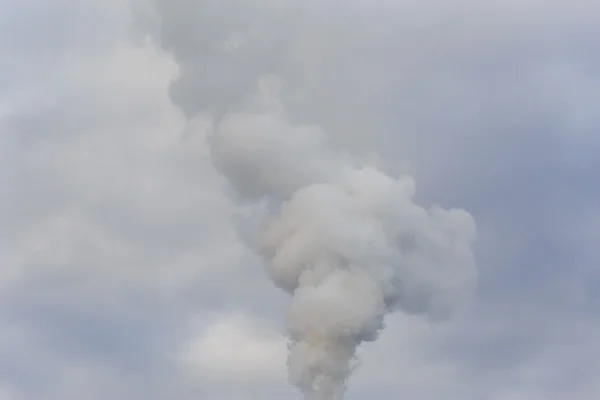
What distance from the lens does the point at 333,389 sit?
61.1 m
